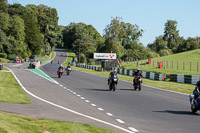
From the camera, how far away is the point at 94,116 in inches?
496

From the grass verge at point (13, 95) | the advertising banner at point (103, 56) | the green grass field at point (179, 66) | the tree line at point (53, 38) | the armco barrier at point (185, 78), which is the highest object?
the tree line at point (53, 38)

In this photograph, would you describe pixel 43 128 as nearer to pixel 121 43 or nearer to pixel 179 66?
pixel 179 66

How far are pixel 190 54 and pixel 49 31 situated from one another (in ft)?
277

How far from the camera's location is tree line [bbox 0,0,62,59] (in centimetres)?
11250

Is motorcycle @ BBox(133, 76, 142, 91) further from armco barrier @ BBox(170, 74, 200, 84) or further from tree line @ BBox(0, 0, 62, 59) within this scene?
tree line @ BBox(0, 0, 62, 59)

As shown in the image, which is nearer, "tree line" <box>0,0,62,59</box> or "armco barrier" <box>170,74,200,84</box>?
"armco barrier" <box>170,74,200,84</box>

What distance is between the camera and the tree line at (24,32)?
112m

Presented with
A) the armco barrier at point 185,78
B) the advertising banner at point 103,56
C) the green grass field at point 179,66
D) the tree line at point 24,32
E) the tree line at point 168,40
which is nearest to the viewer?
the armco barrier at point 185,78

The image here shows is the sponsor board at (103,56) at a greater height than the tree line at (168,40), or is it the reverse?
the tree line at (168,40)

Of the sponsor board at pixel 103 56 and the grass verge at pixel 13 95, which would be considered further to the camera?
the sponsor board at pixel 103 56

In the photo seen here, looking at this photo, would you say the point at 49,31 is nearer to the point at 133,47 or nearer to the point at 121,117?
the point at 133,47

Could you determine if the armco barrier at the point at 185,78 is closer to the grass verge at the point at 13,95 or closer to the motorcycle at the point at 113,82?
the motorcycle at the point at 113,82

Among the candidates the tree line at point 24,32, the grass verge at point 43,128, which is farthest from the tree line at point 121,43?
the grass verge at point 43,128

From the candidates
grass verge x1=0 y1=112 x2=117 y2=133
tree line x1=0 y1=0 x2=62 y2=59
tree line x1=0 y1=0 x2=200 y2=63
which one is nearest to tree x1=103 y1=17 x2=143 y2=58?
tree line x1=0 y1=0 x2=200 y2=63
